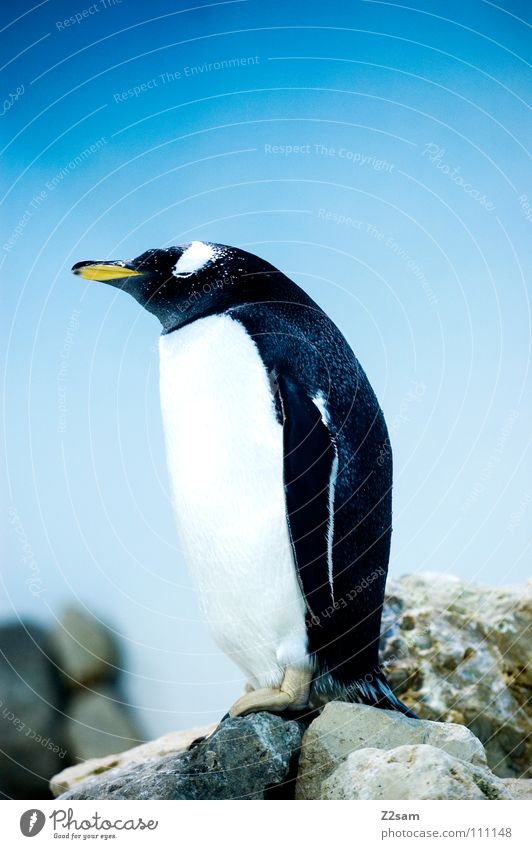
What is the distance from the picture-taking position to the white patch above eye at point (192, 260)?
1.61 metres

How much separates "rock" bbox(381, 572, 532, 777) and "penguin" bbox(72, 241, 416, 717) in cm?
27

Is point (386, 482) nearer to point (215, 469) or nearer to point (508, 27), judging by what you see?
point (215, 469)

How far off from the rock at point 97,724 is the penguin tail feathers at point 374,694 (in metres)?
0.55

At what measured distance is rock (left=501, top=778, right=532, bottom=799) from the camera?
1.53m

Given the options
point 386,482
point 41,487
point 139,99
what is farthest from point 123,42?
point 386,482

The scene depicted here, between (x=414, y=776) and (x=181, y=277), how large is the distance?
89 centimetres

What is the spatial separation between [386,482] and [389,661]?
457 millimetres

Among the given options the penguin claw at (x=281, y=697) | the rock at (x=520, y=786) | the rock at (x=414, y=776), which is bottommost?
the rock at (x=520, y=786)

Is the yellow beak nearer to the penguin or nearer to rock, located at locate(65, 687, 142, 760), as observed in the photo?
the penguin

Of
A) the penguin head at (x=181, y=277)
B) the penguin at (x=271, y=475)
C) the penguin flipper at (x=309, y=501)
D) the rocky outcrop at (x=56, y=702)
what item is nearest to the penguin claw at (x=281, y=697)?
the penguin at (x=271, y=475)

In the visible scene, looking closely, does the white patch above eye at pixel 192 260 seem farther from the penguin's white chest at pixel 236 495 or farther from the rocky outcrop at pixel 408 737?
the rocky outcrop at pixel 408 737
